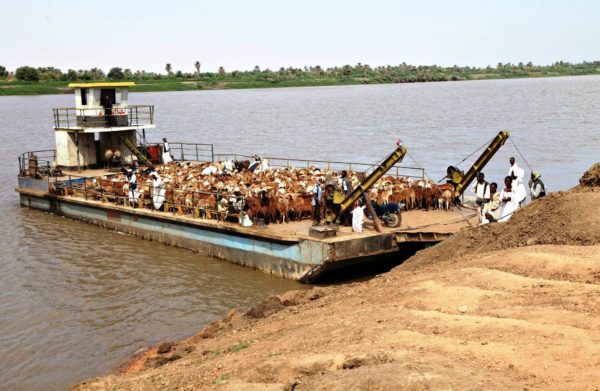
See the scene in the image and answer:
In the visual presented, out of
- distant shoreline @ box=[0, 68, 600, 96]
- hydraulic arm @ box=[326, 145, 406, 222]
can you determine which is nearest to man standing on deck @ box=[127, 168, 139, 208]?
hydraulic arm @ box=[326, 145, 406, 222]

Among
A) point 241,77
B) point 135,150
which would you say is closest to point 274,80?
point 241,77

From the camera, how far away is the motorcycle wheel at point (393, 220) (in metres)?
18.0

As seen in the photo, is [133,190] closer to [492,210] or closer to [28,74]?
[492,210]

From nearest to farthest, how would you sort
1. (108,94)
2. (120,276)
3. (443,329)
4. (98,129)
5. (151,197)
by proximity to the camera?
1. (443,329)
2. (120,276)
3. (151,197)
4. (98,129)
5. (108,94)

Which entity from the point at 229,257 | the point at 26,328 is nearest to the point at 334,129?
the point at 229,257

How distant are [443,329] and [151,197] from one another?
15.6m

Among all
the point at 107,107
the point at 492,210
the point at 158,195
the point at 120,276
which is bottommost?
the point at 120,276

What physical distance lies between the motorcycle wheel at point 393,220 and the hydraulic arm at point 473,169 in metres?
2.49

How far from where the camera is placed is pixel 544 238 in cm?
1209

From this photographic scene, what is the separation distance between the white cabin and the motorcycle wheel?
43.4 feet

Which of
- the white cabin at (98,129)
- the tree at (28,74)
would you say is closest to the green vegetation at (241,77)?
the tree at (28,74)

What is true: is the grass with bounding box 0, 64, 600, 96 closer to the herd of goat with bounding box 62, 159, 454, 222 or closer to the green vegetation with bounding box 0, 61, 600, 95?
the green vegetation with bounding box 0, 61, 600, 95

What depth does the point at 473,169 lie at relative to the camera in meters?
18.9

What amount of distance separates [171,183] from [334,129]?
121ft
